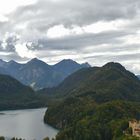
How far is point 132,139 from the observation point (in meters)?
191
